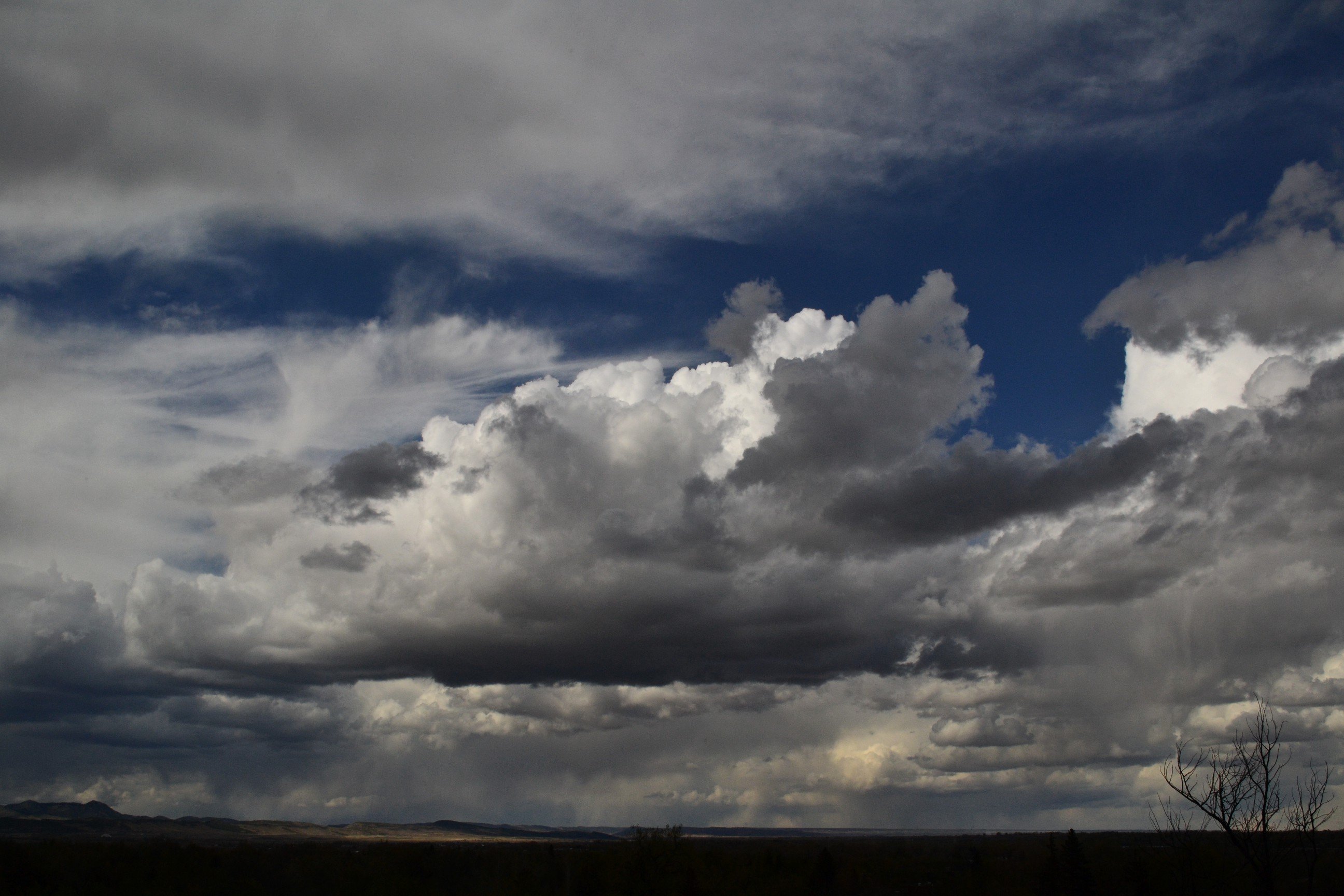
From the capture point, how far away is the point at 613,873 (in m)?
110

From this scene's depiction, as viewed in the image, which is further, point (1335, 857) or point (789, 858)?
point (789, 858)

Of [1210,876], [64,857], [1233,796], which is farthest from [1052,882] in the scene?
[64,857]

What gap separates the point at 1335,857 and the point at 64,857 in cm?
20661

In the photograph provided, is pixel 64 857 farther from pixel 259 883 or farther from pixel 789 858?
pixel 789 858

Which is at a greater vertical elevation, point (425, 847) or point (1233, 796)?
point (1233, 796)

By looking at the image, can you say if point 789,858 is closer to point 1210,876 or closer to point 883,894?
point 883,894

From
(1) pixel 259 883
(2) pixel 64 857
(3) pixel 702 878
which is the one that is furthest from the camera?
(1) pixel 259 883

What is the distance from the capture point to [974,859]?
519 ft

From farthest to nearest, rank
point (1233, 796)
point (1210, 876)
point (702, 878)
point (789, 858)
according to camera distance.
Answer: point (789, 858), point (702, 878), point (1210, 876), point (1233, 796)

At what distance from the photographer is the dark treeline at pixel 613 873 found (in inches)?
4235

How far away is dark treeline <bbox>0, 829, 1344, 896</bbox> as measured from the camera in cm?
10756

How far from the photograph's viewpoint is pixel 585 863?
13488 centimetres

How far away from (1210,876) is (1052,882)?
17.0 meters

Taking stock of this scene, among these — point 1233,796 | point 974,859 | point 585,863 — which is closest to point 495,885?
point 585,863
